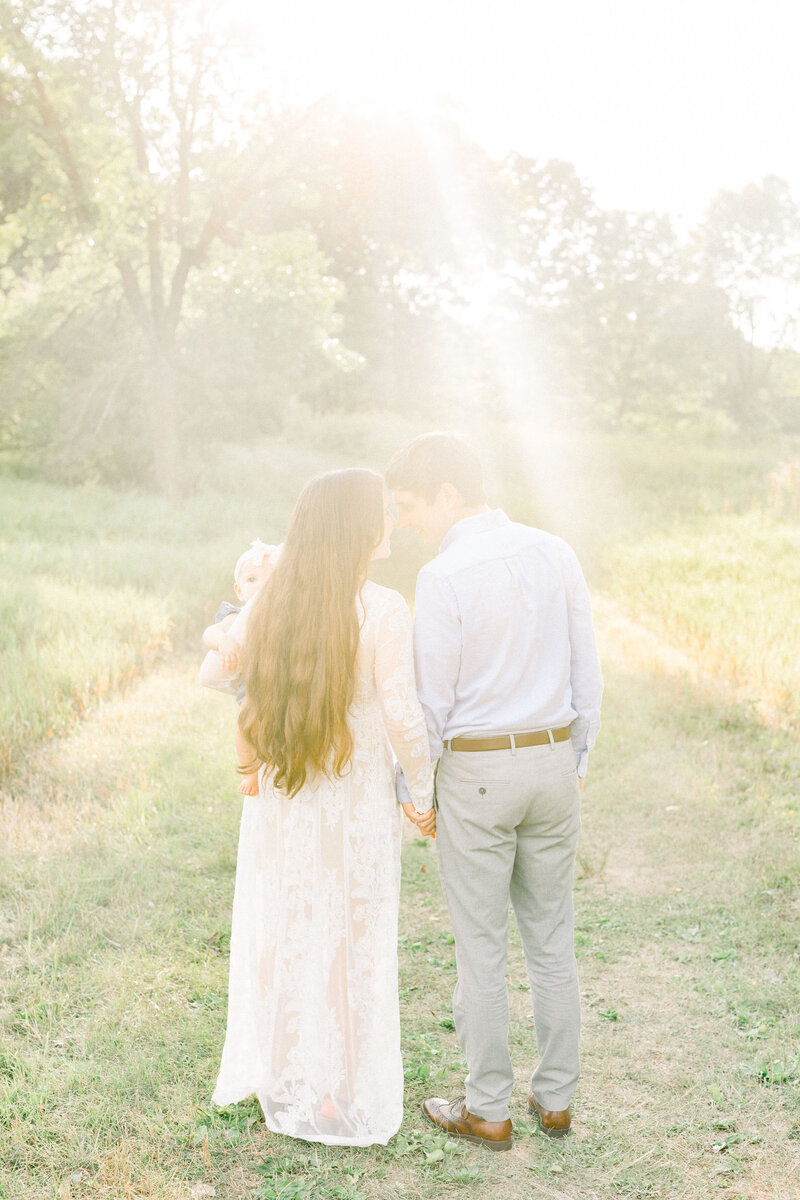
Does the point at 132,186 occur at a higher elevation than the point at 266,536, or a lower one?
higher

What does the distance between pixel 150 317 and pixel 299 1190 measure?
1876cm

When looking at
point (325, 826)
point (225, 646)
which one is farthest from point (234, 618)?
point (325, 826)

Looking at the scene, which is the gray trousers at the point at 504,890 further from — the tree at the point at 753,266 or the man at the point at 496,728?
the tree at the point at 753,266

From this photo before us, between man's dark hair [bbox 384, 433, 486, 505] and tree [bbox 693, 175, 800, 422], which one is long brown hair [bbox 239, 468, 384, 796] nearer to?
man's dark hair [bbox 384, 433, 486, 505]

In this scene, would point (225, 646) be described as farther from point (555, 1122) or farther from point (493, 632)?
point (555, 1122)

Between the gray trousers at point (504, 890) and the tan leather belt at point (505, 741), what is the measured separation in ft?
0.07

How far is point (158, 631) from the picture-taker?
10.2 meters

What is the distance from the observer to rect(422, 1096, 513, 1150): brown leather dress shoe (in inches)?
129

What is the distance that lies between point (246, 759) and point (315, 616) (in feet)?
1.89

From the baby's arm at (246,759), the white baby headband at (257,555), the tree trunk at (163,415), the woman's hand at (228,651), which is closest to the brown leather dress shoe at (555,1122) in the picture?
the baby's arm at (246,759)

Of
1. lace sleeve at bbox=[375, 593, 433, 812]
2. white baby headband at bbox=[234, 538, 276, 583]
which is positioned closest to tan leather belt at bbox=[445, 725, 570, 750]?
lace sleeve at bbox=[375, 593, 433, 812]

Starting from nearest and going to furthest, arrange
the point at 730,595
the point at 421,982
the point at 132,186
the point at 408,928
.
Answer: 1. the point at 421,982
2. the point at 408,928
3. the point at 730,595
4. the point at 132,186

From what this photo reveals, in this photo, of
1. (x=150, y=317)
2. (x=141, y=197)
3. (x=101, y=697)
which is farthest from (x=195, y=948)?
(x=150, y=317)

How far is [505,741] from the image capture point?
9.95 ft
